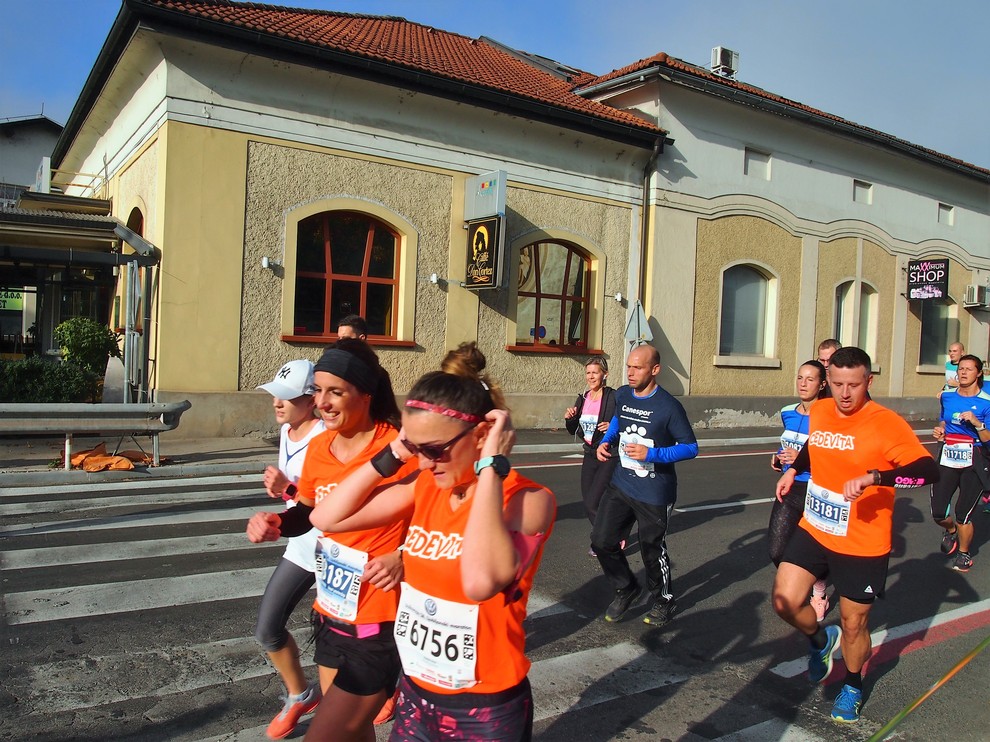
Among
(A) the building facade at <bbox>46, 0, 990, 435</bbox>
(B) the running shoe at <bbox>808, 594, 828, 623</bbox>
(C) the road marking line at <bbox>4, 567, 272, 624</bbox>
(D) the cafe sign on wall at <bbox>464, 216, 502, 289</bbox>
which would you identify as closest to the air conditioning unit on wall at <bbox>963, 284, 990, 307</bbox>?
(A) the building facade at <bbox>46, 0, 990, 435</bbox>

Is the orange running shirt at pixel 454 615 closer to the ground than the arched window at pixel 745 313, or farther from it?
closer to the ground

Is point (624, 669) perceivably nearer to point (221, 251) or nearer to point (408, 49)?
point (221, 251)

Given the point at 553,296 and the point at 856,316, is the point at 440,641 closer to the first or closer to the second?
the point at 553,296

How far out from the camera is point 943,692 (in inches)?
167

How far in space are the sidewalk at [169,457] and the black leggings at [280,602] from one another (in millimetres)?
6978

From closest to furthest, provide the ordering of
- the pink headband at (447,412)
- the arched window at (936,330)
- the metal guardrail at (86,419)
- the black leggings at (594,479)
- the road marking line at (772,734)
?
the pink headband at (447,412)
the road marking line at (772,734)
the black leggings at (594,479)
the metal guardrail at (86,419)
the arched window at (936,330)

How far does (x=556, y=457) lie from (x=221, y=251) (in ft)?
20.9

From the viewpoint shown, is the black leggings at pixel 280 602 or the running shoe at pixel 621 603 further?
the running shoe at pixel 621 603

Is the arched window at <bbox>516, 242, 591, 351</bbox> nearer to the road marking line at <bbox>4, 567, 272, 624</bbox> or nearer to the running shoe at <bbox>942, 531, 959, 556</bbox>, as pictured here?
the running shoe at <bbox>942, 531, 959, 556</bbox>

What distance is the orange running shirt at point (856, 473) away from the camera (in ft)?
13.2

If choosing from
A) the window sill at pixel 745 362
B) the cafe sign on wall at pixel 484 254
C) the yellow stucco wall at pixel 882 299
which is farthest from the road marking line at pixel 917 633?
the yellow stucco wall at pixel 882 299

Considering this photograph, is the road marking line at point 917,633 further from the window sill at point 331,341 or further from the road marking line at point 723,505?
the window sill at point 331,341

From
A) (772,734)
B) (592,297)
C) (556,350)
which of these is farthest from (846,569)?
(592,297)

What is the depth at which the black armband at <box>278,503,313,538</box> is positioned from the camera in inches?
119
